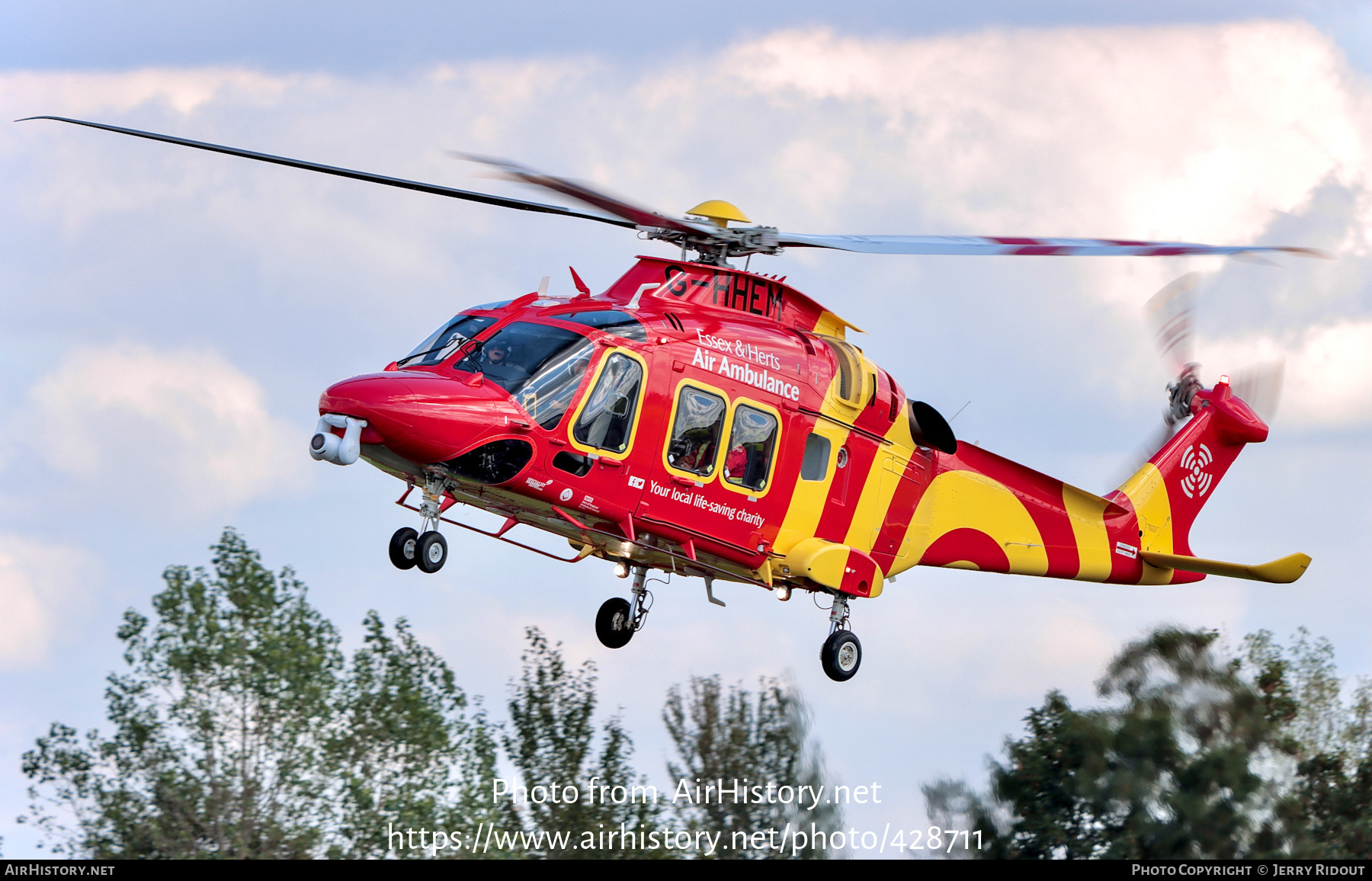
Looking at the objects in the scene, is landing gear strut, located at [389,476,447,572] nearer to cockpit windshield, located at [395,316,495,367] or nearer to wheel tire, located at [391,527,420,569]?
wheel tire, located at [391,527,420,569]

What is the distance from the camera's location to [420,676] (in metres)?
32.0

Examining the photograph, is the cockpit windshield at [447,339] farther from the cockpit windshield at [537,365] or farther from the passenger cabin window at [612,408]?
the passenger cabin window at [612,408]

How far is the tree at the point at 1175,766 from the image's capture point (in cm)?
1903

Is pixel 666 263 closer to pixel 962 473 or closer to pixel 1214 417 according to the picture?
pixel 962 473

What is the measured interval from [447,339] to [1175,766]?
34.5 ft

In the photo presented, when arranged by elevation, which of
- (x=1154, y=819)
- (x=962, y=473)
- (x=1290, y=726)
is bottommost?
(x=1154, y=819)

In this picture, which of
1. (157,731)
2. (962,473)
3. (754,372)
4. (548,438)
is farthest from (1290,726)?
(157,731)

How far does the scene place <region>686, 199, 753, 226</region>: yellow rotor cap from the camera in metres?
16.9

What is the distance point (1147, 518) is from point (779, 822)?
9.19m

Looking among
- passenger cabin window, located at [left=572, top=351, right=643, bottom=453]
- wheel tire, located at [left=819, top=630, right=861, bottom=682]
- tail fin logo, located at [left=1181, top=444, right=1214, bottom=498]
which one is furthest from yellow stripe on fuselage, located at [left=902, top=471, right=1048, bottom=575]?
passenger cabin window, located at [left=572, top=351, right=643, bottom=453]

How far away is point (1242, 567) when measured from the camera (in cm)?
1883

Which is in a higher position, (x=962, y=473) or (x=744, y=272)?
(x=744, y=272)

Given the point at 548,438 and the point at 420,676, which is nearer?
the point at 548,438

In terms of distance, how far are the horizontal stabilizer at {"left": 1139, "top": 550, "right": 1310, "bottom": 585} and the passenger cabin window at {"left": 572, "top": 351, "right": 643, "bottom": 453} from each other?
Result: 8.04 m
